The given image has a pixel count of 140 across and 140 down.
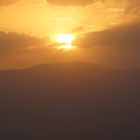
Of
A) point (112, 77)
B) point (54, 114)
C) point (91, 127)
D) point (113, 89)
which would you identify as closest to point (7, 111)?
point (54, 114)

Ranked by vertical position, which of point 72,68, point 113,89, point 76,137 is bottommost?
point 76,137

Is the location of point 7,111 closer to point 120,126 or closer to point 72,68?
point 120,126

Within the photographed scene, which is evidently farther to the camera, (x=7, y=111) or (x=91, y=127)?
(x=7, y=111)

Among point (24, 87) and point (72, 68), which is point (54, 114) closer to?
point (24, 87)

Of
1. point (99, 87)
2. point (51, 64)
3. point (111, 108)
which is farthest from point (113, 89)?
point (51, 64)

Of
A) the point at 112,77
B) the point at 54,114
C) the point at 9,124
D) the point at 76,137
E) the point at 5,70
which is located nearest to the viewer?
the point at 76,137

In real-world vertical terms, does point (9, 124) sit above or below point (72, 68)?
below

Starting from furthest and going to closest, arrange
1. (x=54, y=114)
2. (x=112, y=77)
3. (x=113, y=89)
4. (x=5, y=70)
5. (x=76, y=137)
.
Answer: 1. (x=5, y=70)
2. (x=112, y=77)
3. (x=113, y=89)
4. (x=54, y=114)
5. (x=76, y=137)
